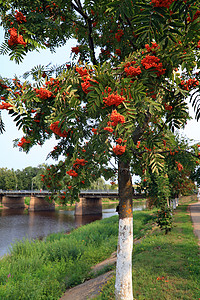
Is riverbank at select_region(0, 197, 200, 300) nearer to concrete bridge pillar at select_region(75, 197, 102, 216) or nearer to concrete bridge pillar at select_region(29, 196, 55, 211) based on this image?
concrete bridge pillar at select_region(75, 197, 102, 216)

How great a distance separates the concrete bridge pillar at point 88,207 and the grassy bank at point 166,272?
3451 centimetres

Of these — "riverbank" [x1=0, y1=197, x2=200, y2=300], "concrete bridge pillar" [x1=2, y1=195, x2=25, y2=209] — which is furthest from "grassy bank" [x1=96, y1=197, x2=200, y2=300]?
"concrete bridge pillar" [x1=2, y1=195, x2=25, y2=209]

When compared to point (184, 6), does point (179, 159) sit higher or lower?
lower

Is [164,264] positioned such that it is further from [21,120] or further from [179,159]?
[21,120]

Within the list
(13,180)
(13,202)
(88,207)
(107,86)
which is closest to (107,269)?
(107,86)

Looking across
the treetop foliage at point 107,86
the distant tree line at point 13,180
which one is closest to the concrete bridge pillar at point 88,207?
the distant tree line at point 13,180

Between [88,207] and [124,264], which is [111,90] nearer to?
[124,264]

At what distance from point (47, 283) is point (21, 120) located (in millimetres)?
6888

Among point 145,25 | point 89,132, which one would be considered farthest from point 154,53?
point 89,132

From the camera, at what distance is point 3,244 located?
63.7 ft

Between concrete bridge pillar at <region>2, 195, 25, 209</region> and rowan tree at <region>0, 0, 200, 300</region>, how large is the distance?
2307 inches

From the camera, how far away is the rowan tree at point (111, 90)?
107 inches

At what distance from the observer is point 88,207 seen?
46.2m

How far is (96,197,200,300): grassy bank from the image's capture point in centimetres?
559
